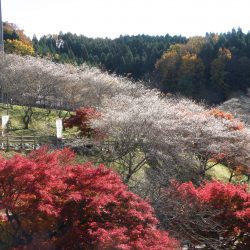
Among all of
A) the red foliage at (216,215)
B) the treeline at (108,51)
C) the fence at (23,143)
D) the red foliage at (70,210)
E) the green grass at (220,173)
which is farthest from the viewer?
the treeline at (108,51)

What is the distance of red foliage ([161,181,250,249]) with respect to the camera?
474 inches

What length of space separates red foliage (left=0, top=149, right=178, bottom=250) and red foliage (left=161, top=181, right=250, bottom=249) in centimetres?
230

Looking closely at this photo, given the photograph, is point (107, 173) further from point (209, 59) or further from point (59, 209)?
point (209, 59)

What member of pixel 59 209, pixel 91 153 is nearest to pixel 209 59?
pixel 91 153

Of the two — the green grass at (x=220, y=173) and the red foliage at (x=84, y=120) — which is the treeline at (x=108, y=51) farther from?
the red foliage at (x=84, y=120)

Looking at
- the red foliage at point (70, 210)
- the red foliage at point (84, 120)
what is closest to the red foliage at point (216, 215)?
the red foliage at point (70, 210)

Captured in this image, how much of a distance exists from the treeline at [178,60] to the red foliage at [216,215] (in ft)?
124

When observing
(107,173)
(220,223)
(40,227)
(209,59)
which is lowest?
(220,223)

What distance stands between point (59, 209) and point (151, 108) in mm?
9558

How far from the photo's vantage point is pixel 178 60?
55938 mm

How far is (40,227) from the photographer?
9391 millimetres

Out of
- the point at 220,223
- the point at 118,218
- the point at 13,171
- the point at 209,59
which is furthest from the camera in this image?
the point at 209,59

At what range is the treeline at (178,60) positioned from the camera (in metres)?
53.0

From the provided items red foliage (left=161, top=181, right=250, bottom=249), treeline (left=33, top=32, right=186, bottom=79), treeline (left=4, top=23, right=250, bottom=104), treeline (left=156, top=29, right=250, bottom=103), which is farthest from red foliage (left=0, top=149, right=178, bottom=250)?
treeline (left=33, top=32, right=186, bottom=79)
